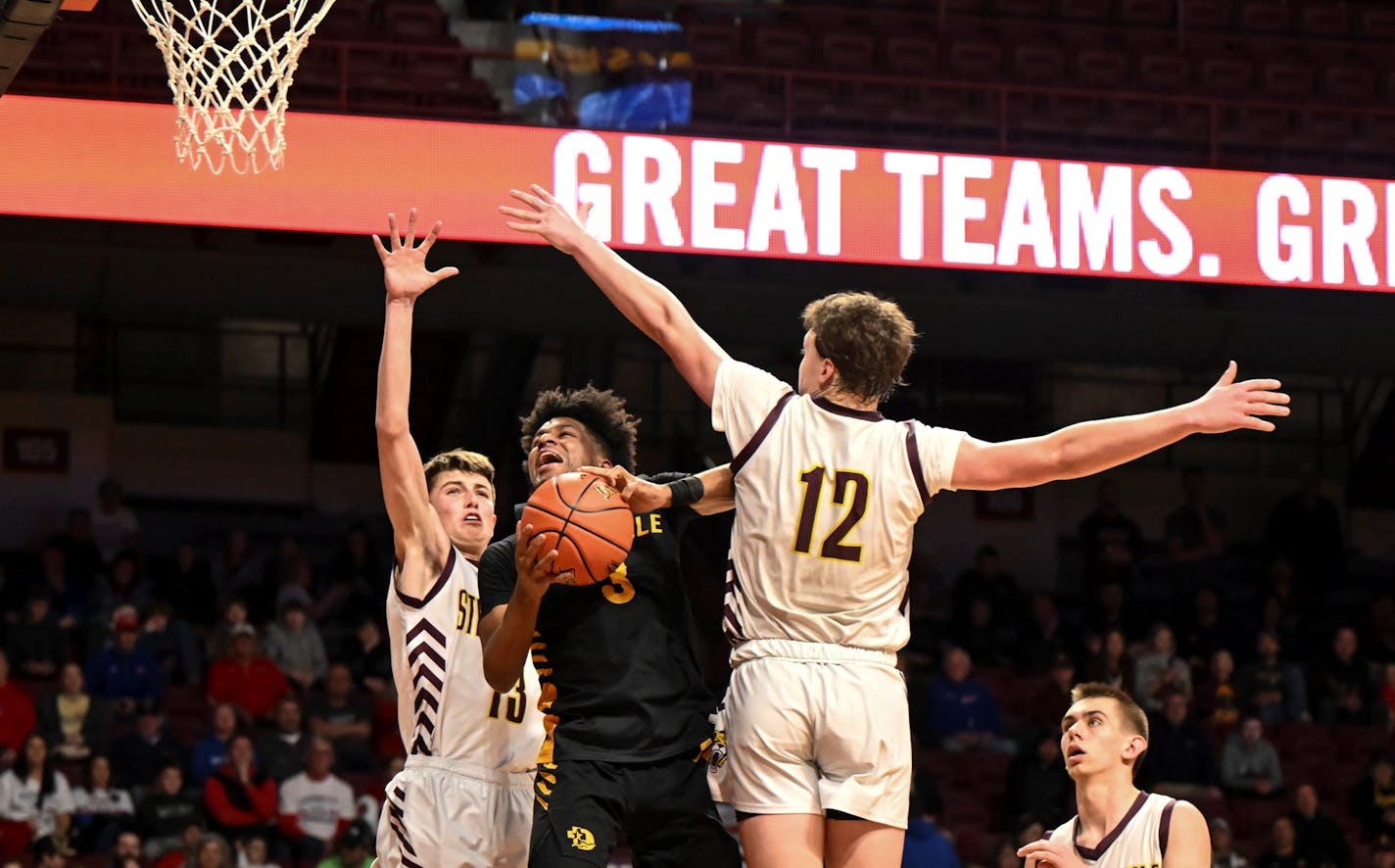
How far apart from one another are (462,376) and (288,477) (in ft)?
6.08

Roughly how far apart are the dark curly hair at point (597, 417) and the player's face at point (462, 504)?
672 mm

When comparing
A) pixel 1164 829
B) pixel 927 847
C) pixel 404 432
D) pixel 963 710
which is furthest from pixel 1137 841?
pixel 963 710

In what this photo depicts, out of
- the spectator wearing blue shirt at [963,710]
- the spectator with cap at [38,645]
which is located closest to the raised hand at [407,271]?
the spectator with cap at [38,645]

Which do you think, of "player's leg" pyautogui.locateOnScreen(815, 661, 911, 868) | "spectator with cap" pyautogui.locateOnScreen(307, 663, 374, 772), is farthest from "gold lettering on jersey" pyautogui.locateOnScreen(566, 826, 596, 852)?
"spectator with cap" pyautogui.locateOnScreen(307, 663, 374, 772)

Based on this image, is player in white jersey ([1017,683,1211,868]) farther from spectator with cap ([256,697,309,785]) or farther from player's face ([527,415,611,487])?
spectator with cap ([256,697,309,785])

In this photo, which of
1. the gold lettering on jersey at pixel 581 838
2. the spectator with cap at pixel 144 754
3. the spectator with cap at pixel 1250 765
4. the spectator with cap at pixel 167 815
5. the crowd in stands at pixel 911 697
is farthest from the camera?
the spectator with cap at pixel 1250 765

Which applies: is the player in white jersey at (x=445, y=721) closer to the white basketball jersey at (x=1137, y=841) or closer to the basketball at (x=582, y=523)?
the basketball at (x=582, y=523)

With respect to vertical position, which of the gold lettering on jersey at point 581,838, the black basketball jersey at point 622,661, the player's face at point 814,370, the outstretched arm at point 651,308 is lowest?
the gold lettering on jersey at point 581,838

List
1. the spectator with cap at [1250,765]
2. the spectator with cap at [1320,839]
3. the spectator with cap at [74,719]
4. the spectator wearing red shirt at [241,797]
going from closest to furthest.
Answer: the spectator wearing red shirt at [241,797]
the spectator with cap at [74,719]
the spectator with cap at [1320,839]
the spectator with cap at [1250,765]

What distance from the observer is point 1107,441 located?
473cm

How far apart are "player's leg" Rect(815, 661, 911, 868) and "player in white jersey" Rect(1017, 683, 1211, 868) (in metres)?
1.17

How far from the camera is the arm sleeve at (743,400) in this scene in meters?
4.84

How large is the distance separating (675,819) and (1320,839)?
9.51m

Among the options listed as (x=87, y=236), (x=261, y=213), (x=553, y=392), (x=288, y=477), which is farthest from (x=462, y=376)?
(x=553, y=392)
